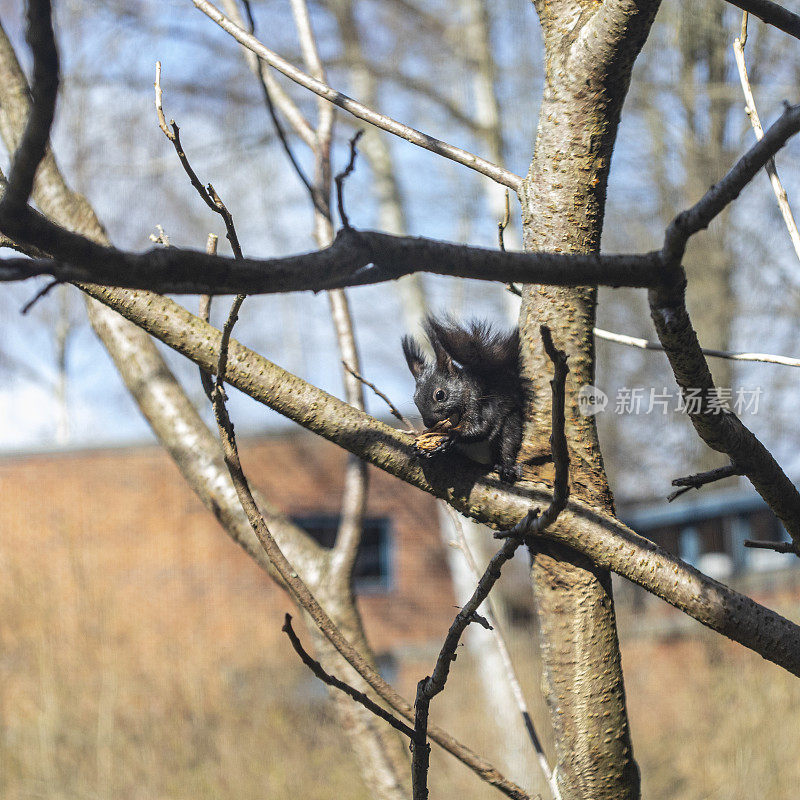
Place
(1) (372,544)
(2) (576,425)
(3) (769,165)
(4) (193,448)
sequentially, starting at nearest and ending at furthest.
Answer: (2) (576,425) → (3) (769,165) → (4) (193,448) → (1) (372,544)

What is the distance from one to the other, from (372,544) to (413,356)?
11.9 metres

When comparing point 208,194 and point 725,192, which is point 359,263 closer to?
point 725,192

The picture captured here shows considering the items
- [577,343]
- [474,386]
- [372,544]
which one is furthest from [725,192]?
[372,544]

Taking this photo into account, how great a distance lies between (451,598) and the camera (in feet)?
43.1

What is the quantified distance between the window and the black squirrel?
1139 cm

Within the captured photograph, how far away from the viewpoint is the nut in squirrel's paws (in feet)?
3.72

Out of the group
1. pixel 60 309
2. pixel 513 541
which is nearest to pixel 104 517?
pixel 60 309

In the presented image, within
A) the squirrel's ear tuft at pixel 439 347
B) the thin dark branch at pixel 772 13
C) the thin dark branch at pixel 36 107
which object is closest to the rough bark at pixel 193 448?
the squirrel's ear tuft at pixel 439 347

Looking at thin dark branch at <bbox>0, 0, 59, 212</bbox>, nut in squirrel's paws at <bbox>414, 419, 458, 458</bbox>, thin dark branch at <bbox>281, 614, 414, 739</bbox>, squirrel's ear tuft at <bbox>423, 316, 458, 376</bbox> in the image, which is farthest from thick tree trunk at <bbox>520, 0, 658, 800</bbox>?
thin dark branch at <bbox>0, 0, 59, 212</bbox>

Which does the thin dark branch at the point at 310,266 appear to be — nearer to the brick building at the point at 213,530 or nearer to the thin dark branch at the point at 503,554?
the thin dark branch at the point at 503,554

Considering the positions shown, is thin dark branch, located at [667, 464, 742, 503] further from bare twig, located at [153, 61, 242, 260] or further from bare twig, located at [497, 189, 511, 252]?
bare twig, located at [153, 61, 242, 260]

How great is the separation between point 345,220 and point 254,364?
0.45 meters

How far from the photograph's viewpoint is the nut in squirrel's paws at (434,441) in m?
1.13

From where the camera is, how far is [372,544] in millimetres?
13500
